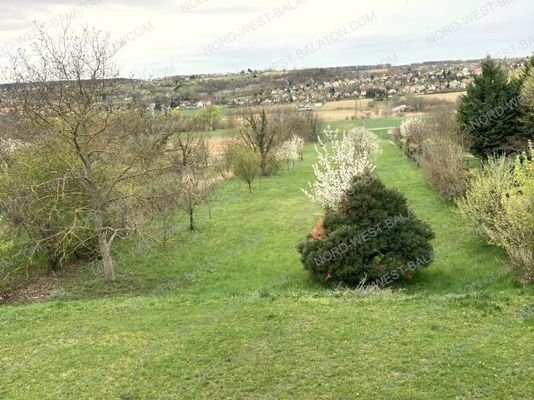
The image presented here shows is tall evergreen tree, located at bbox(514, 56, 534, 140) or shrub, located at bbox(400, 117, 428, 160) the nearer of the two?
tall evergreen tree, located at bbox(514, 56, 534, 140)

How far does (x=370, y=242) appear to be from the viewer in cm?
1634

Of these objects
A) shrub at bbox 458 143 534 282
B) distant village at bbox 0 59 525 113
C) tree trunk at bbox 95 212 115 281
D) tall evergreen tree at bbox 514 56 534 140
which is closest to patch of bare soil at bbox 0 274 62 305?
tree trunk at bbox 95 212 115 281

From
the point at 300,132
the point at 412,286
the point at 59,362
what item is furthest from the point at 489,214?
the point at 300,132

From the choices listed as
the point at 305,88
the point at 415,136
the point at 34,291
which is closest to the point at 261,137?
the point at 415,136

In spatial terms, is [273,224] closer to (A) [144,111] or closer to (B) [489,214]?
(A) [144,111]

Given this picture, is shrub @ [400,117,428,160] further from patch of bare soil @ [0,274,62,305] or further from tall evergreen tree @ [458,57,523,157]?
patch of bare soil @ [0,274,62,305]

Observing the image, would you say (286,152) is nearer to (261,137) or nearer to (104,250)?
(261,137)

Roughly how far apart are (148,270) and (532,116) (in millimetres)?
26107

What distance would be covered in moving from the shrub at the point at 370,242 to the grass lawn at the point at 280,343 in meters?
0.80

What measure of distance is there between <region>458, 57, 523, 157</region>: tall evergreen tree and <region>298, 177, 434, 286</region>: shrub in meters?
19.9

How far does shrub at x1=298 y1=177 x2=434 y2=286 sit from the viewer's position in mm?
16156

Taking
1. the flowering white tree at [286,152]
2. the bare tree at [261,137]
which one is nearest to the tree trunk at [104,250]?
the bare tree at [261,137]

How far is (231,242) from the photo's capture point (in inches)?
919

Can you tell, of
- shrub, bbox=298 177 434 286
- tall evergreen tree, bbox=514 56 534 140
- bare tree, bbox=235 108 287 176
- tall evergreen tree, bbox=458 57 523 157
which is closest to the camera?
shrub, bbox=298 177 434 286
